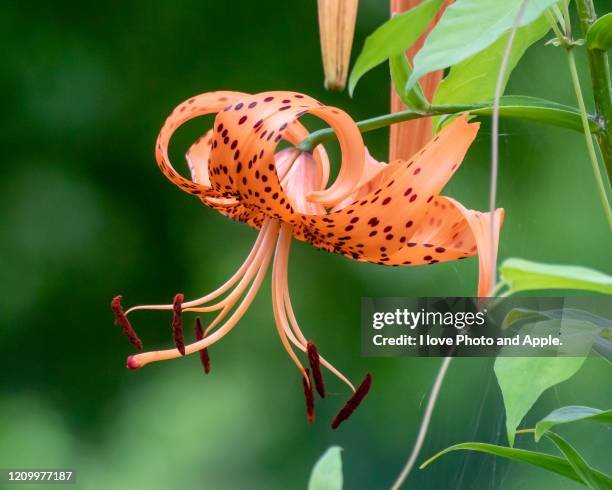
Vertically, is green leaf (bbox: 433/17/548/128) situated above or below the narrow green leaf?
above

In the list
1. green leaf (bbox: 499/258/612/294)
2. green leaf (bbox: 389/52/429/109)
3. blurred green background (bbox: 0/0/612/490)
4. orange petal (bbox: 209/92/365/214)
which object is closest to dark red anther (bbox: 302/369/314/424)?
orange petal (bbox: 209/92/365/214)

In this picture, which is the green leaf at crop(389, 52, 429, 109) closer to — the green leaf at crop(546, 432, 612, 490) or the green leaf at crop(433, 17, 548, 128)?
the green leaf at crop(433, 17, 548, 128)

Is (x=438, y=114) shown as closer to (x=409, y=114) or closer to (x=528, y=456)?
(x=409, y=114)

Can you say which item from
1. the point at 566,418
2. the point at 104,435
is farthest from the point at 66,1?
the point at 566,418

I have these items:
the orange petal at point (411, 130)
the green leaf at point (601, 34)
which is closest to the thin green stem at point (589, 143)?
the green leaf at point (601, 34)

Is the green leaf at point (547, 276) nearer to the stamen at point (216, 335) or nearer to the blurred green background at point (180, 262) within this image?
the stamen at point (216, 335)

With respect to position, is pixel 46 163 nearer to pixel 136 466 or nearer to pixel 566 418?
pixel 136 466

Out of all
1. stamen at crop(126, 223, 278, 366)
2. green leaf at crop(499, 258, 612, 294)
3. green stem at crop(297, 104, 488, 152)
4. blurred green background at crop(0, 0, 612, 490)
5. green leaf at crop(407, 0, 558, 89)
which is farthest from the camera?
blurred green background at crop(0, 0, 612, 490)
